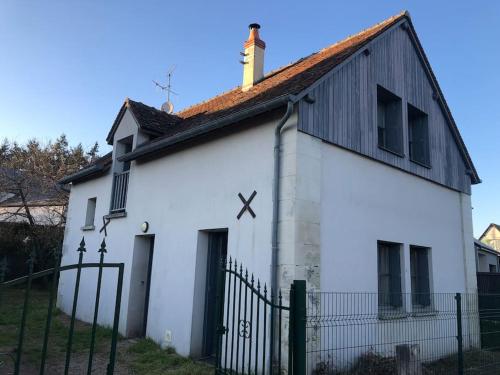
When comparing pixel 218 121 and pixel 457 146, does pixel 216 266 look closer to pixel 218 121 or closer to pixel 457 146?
pixel 218 121

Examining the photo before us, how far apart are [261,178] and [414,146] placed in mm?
5328

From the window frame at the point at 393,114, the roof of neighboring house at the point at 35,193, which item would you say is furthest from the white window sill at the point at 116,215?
the roof of neighboring house at the point at 35,193

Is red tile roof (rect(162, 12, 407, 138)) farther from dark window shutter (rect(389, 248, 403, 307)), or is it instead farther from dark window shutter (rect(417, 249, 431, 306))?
dark window shutter (rect(417, 249, 431, 306))

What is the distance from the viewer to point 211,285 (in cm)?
843

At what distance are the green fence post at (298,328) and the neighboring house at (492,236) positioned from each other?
4959 centimetres

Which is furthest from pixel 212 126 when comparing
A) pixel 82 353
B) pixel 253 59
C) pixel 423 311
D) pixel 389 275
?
pixel 423 311

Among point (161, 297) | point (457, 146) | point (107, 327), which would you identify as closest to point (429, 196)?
point (457, 146)

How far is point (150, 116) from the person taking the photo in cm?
1176

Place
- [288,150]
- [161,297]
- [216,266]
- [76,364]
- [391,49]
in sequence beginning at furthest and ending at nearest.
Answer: [391,49], [161,297], [216,266], [76,364], [288,150]

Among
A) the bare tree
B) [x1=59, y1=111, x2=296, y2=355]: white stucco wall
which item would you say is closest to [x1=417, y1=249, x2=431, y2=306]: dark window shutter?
[x1=59, y1=111, x2=296, y2=355]: white stucco wall

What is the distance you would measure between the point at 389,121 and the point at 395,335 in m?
4.88

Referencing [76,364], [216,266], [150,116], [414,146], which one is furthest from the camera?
[150,116]

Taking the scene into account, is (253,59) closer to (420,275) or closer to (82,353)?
(420,275)

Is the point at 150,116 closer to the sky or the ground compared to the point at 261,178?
closer to the sky
